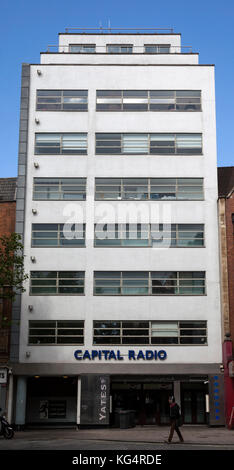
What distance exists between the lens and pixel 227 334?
3075cm

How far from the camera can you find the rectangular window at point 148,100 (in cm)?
3566

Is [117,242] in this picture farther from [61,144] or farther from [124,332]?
[61,144]

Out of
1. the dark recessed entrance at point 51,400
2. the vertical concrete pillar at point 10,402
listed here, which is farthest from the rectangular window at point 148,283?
the vertical concrete pillar at point 10,402

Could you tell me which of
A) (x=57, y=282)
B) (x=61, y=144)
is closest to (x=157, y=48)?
(x=61, y=144)

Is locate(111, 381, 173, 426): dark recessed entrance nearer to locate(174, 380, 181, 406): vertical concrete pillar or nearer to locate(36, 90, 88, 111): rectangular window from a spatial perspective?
locate(174, 380, 181, 406): vertical concrete pillar

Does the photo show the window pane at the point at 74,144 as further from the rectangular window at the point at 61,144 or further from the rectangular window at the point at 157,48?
the rectangular window at the point at 157,48

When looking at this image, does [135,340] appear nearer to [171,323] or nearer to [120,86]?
[171,323]

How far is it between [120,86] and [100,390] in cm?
1994

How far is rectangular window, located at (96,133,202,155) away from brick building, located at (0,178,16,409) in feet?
22.1

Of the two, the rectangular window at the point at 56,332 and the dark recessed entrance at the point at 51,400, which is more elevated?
the rectangular window at the point at 56,332

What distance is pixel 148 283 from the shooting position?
32875 millimetres

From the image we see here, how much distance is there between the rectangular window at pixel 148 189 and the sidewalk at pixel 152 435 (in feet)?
46.0

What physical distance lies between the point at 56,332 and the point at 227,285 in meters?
10.8

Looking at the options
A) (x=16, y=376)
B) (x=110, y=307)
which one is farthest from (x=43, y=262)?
(x=16, y=376)
